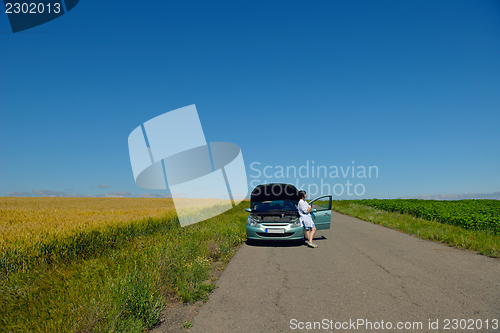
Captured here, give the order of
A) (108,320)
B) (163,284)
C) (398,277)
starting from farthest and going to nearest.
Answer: (398,277), (163,284), (108,320)

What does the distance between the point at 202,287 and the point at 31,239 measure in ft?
20.2

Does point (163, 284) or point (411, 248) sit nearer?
point (163, 284)

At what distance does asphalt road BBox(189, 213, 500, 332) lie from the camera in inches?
152

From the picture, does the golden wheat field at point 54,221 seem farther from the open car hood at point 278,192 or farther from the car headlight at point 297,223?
the car headlight at point 297,223

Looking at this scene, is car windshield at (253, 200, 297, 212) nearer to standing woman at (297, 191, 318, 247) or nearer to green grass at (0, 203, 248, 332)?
standing woman at (297, 191, 318, 247)

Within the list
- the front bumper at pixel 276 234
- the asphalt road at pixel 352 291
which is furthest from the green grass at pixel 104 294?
the front bumper at pixel 276 234

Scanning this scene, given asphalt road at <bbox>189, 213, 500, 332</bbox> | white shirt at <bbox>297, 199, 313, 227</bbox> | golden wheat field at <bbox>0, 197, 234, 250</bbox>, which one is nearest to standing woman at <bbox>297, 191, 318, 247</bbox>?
white shirt at <bbox>297, 199, 313, 227</bbox>

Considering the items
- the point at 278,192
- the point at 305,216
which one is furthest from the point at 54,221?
the point at 305,216

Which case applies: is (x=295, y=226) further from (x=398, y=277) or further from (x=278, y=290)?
(x=278, y=290)

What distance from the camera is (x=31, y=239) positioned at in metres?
8.02

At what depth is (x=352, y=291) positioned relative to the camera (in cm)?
506

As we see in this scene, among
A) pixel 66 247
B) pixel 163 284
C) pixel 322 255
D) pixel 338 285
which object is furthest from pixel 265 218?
pixel 66 247

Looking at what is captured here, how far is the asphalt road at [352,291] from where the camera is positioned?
A: 3.87m

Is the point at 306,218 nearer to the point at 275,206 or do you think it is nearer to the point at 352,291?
the point at 275,206
